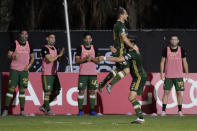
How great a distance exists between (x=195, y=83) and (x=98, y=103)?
2.59m

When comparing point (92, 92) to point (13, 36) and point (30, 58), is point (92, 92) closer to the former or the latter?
point (30, 58)

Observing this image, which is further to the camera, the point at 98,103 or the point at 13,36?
the point at 13,36

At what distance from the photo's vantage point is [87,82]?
72.9ft

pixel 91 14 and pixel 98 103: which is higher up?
pixel 91 14

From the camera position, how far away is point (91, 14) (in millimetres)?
31547

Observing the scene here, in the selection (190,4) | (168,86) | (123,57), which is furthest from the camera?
(190,4)

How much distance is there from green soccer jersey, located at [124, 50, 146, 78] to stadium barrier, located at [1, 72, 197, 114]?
3.98m

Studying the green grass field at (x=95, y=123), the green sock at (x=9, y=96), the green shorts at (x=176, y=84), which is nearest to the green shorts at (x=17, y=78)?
the green sock at (x=9, y=96)

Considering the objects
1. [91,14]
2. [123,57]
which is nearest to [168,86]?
[123,57]

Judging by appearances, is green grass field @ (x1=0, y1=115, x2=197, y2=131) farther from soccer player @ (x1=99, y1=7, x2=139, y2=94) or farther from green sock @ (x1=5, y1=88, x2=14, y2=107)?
soccer player @ (x1=99, y1=7, x2=139, y2=94)

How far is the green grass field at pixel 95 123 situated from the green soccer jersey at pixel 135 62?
1.10 metres

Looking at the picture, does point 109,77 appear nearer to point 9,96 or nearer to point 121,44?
point 121,44

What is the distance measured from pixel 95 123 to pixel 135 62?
5.28 ft

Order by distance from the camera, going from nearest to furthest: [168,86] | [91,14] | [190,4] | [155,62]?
[168,86], [155,62], [91,14], [190,4]
